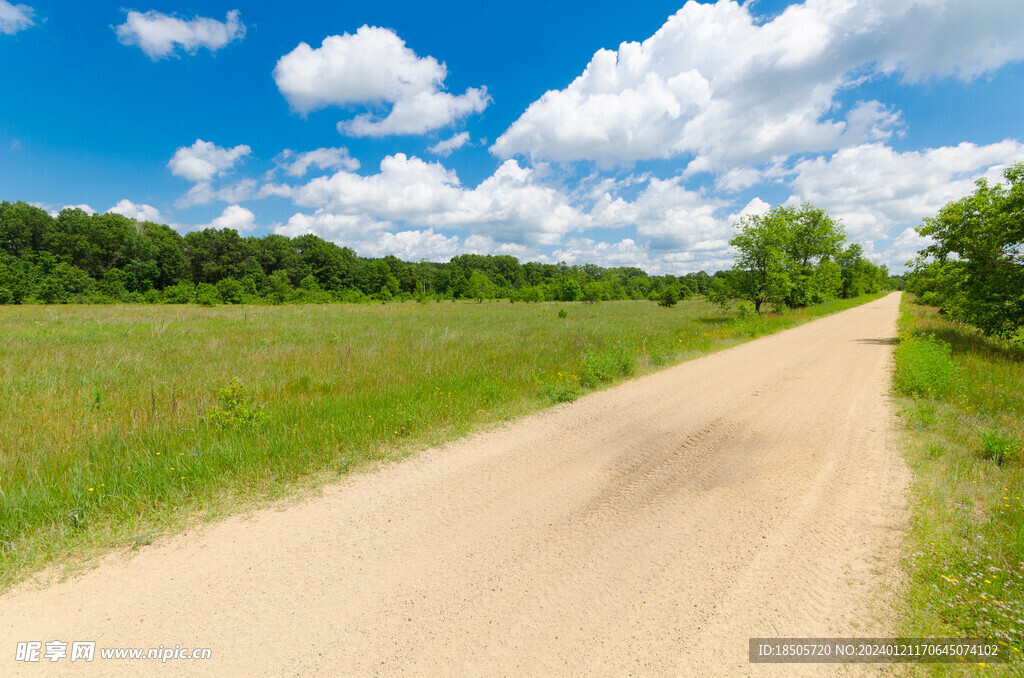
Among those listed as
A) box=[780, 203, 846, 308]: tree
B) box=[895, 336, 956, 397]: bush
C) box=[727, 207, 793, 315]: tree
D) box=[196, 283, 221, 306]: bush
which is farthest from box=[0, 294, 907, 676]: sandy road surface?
box=[196, 283, 221, 306]: bush

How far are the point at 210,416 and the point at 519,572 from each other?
6039 millimetres

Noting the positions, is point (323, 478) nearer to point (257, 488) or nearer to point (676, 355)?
point (257, 488)

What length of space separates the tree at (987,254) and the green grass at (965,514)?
7530mm

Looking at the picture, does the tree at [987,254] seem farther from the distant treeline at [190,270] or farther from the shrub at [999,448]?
the distant treeline at [190,270]

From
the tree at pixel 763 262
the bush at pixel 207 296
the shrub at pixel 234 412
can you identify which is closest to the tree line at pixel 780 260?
the tree at pixel 763 262

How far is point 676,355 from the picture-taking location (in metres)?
13.4

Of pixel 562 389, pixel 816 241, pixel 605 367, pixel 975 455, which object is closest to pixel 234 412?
pixel 562 389

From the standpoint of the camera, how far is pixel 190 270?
3063 inches

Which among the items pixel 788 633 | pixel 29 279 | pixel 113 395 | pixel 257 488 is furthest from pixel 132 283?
pixel 788 633

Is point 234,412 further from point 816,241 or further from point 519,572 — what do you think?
point 816,241

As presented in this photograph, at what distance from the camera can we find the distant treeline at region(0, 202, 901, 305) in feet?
176

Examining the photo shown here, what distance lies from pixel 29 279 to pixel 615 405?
76310 mm

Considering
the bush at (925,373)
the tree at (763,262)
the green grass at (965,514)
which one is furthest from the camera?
the tree at (763,262)

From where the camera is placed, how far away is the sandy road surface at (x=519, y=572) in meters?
2.56
